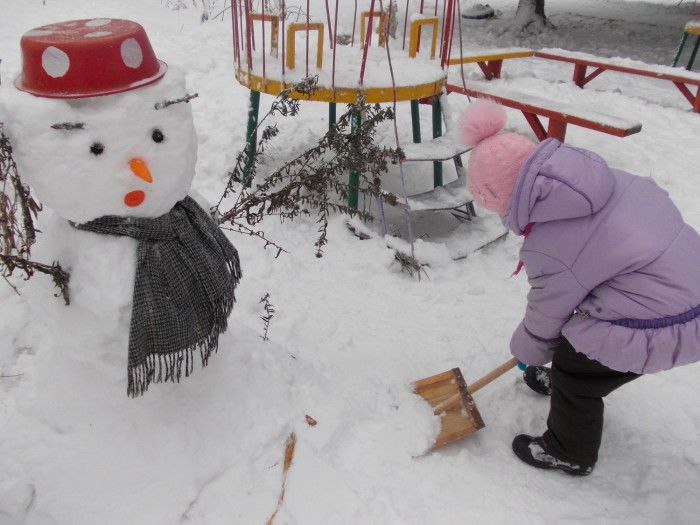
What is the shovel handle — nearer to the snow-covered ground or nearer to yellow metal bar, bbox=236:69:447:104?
the snow-covered ground

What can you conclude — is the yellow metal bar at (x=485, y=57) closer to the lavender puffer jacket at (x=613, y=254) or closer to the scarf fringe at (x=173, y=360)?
the lavender puffer jacket at (x=613, y=254)

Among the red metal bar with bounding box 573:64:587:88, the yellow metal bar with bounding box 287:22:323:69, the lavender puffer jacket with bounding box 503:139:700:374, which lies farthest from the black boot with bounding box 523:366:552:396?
the red metal bar with bounding box 573:64:587:88

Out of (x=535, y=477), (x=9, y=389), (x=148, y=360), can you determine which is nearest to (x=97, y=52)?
(x=148, y=360)

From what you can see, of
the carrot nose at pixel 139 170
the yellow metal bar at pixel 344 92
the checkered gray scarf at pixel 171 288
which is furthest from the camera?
the yellow metal bar at pixel 344 92

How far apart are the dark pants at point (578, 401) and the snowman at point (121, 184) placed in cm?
114

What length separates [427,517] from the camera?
1.77 m

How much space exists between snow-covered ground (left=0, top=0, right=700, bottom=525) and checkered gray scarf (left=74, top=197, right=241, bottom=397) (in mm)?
96

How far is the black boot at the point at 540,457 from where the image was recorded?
77.5 inches

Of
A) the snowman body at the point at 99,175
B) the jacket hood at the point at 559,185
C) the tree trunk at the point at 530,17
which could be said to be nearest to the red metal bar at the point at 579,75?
the tree trunk at the point at 530,17

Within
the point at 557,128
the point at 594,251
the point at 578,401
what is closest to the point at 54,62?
the point at 594,251

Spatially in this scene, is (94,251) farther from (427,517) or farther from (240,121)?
(240,121)

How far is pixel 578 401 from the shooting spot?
1.87 metres

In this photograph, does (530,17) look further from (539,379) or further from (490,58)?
(539,379)

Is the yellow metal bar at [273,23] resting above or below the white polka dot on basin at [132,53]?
below
